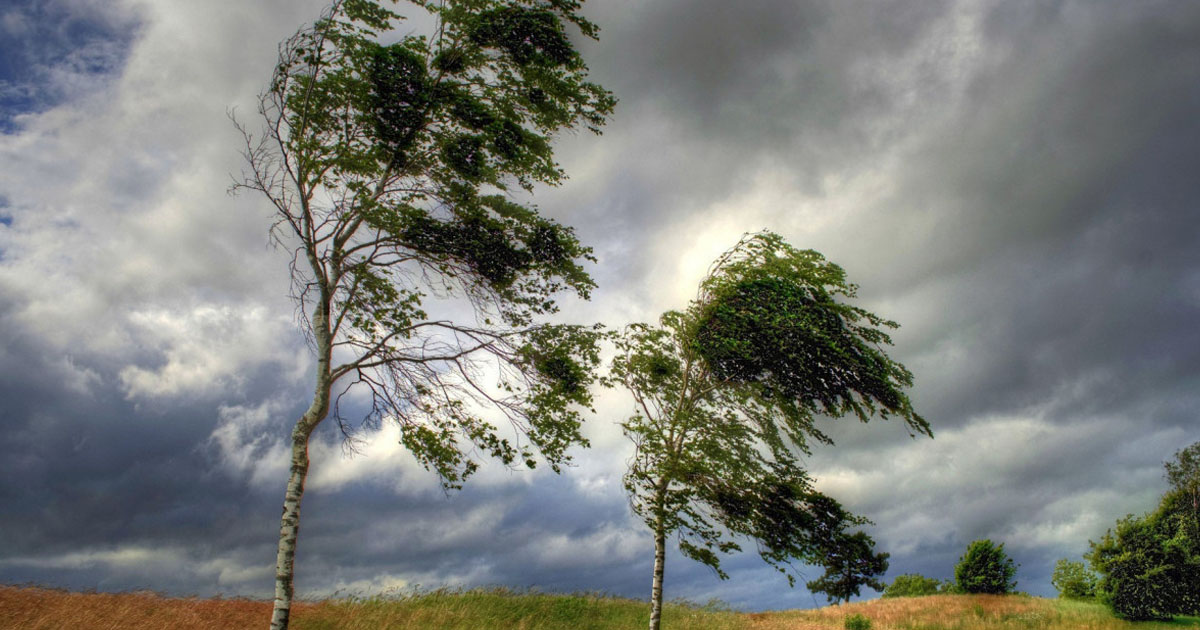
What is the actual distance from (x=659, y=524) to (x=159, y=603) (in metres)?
12.1

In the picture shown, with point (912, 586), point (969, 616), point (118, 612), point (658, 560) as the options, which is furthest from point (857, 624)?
point (912, 586)

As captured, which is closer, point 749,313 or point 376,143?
point 376,143

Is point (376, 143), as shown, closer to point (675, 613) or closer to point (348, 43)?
point (348, 43)

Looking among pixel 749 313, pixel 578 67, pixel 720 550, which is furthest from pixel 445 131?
pixel 720 550

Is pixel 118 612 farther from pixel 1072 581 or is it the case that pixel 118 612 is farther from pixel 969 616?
pixel 1072 581

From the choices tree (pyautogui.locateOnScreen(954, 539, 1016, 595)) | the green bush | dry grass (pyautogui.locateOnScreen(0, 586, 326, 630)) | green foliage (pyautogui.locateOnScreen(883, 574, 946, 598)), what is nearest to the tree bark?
dry grass (pyautogui.locateOnScreen(0, 586, 326, 630))

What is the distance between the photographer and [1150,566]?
27.4 meters

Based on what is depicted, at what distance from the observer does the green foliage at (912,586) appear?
4784 centimetres

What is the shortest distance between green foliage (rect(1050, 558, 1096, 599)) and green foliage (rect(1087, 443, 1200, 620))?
145 inches

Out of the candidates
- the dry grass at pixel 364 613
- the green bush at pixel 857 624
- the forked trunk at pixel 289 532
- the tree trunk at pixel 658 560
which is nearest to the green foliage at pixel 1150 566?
the green bush at pixel 857 624

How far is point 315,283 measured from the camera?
12.3 metres

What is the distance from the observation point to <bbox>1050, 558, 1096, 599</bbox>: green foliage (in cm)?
3247

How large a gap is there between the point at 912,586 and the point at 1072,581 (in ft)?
58.8

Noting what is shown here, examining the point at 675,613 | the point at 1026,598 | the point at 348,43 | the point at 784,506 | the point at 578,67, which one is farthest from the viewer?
the point at 1026,598
